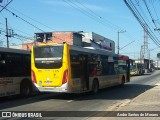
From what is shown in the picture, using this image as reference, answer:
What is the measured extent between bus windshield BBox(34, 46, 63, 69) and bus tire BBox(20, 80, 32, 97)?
165 centimetres

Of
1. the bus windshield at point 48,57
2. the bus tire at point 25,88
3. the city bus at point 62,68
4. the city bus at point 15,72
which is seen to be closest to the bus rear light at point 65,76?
the city bus at point 62,68

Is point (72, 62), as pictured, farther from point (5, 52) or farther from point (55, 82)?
point (5, 52)

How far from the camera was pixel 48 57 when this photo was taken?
63.7 ft

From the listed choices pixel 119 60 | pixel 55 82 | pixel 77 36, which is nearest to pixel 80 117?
pixel 55 82

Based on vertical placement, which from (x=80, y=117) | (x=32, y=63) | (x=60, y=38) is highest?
(x=60, y=38)

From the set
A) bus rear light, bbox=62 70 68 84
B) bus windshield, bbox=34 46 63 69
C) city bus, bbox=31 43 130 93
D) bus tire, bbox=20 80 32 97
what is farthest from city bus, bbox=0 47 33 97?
bus rear light, bbox=62 70 68 84

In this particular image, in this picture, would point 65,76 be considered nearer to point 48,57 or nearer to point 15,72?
point 48,57

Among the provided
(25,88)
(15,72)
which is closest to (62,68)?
(15,72)

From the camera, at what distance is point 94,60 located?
23.1 m

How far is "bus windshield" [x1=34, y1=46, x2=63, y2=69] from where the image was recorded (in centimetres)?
1909

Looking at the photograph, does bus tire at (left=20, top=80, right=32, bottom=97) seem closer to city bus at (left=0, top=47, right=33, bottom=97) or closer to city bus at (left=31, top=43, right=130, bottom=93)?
city bus at (left=0, top=47, right=33, bottom=97)

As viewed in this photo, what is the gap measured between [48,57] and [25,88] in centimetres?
273

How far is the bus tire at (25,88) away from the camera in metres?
20.6

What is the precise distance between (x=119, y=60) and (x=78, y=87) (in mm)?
10388
